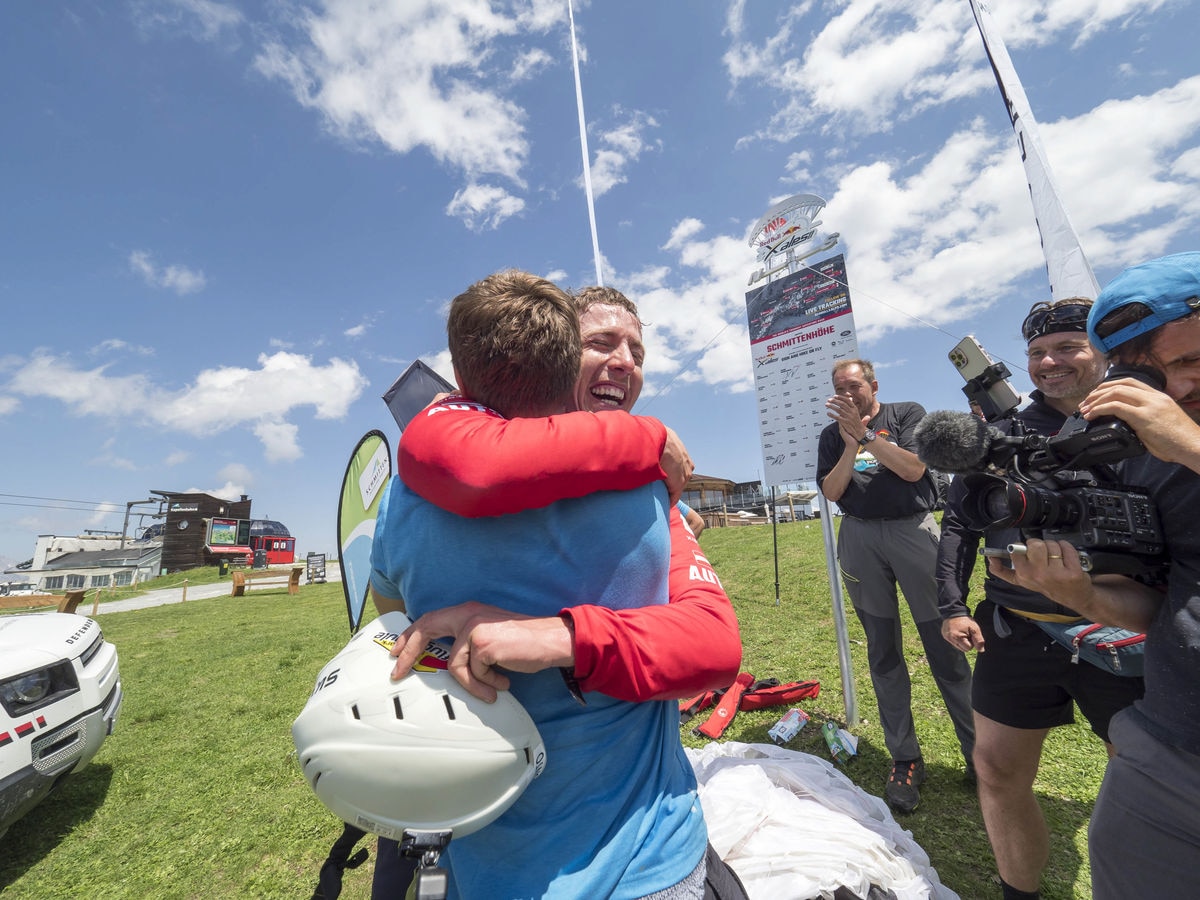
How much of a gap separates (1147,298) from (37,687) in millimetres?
6145

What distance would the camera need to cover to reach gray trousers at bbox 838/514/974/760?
337 centimetres

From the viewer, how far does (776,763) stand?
314 centimetres

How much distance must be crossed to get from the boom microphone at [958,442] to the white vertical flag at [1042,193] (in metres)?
3.04

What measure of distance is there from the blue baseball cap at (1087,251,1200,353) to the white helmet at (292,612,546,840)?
186 centimetres

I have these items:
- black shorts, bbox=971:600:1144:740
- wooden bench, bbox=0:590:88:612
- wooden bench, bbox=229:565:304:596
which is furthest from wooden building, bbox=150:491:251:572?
black shorts, bbox=971:600:1144:740

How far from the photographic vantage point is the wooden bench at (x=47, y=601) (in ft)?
30.8

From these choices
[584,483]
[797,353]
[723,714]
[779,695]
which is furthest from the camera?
[779,695]

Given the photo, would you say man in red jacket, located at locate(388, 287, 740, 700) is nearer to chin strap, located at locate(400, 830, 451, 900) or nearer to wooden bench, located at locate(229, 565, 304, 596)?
chin strap, located at locate(400, 830, 451, 900)

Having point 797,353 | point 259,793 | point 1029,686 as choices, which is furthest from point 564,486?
point 259,793

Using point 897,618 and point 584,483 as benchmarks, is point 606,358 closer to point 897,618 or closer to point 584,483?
point 584,483

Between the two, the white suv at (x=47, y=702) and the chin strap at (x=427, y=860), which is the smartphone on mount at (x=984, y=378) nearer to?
the chin strap at (x=427, y=860)

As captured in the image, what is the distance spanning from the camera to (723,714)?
4.39m

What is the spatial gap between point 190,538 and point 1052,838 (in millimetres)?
53150

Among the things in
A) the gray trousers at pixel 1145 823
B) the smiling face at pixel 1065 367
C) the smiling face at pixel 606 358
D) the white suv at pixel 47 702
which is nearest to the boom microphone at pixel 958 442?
the gray trousers at pixel 1145 823
